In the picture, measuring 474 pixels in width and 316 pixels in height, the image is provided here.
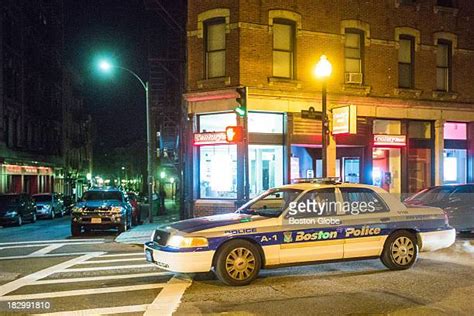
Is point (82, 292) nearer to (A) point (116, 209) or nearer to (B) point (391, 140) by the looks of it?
(A) point (116, 209)

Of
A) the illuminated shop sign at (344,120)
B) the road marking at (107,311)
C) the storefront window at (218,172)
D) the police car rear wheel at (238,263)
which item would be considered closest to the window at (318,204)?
the police car rear wheel at (238,263)

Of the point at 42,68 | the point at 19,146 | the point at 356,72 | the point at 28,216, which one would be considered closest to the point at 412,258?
the point at 356,72

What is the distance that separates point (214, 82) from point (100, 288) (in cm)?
1111

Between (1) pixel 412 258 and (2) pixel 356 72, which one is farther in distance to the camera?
(2) pixel 356 72

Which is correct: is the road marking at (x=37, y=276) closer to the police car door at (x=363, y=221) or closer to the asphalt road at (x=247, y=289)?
the asphalt road at (x=247, y=289)

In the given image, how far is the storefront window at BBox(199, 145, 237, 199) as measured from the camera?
18.6 metres

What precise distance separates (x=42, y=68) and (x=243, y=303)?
4453 cm

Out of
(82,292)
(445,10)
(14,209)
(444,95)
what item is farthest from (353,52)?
(14,209)

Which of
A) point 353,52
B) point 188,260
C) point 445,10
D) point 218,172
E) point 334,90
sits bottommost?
point 188,260

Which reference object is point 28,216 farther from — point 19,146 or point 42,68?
point 42,68

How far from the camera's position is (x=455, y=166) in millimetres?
22438

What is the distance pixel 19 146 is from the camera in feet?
135

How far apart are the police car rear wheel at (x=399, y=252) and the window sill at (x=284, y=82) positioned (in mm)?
9614

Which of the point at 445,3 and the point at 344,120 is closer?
the point at 344,120
